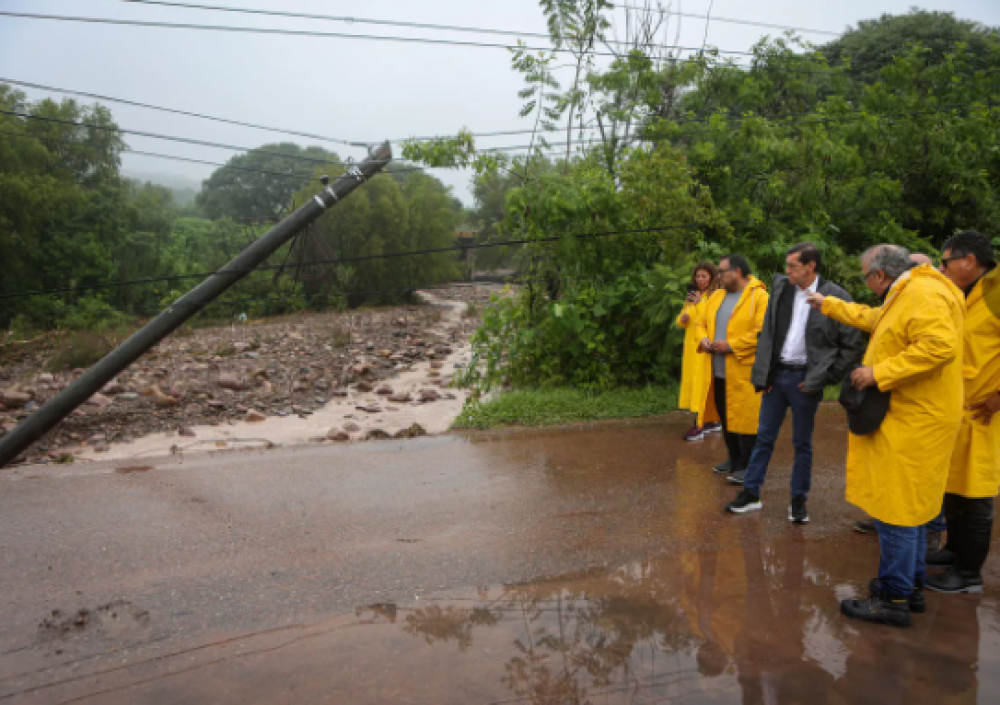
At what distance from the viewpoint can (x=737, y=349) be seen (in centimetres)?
531

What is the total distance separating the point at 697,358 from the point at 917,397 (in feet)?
10.8

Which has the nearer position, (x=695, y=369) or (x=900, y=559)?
(x=900, y=559)

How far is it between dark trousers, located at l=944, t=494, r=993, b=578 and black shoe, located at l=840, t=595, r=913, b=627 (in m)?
0.60

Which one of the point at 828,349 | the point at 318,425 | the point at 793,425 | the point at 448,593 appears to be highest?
the point at 828,349

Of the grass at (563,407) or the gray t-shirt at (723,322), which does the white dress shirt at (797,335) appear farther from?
the grass at (563,407)

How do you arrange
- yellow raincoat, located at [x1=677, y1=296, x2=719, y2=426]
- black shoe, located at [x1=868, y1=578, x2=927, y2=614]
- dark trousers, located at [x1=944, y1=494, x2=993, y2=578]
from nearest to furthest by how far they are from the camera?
black shoe, located at [x1=868, y1=578, x2=927, y2=614] < dark trousers, located at [x1=944, y1=494, x2=993, y2=578] < yellow raincoat, located at [x1=677, y1=296, x2=719, y2=426]

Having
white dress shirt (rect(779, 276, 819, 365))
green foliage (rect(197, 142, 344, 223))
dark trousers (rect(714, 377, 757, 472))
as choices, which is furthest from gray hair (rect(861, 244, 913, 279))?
green foliage (rect(197, 142, 344, 223))

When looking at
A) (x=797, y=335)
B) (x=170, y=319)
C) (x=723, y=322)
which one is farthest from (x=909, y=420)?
(x=170, y=319)

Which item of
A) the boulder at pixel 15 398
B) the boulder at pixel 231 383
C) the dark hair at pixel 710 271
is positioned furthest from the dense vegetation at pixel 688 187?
the boulder at pixel 15 398

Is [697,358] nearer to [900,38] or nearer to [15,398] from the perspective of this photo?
[15,398]

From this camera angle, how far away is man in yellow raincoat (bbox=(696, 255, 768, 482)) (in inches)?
208

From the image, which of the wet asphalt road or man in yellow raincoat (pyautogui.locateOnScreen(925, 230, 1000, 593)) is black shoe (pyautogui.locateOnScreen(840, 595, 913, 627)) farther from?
man in yellow raincoat (pyautogui.locateOnScreen(925, 230, 1000, 593))

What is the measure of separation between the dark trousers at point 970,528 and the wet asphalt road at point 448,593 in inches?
7.7

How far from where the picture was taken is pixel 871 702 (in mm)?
2895
